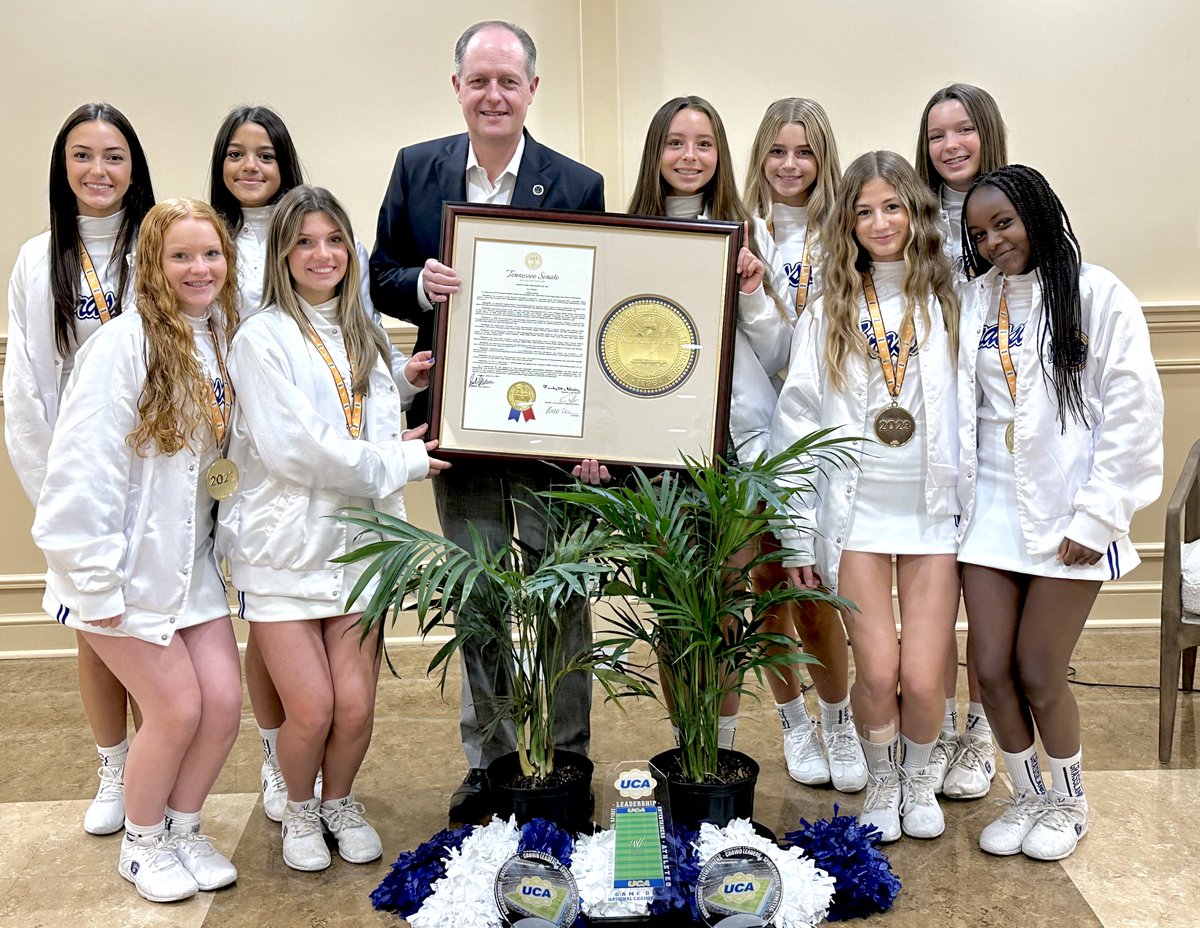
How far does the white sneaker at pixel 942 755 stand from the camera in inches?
125

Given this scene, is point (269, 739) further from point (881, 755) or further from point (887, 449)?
point (887, 449)

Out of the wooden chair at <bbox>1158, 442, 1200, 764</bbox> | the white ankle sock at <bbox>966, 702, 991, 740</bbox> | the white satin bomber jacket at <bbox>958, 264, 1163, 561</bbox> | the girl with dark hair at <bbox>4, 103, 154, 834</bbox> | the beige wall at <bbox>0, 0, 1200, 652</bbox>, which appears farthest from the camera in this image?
the beige wall at <bbox>0, 0, 1200, 652</bbox>

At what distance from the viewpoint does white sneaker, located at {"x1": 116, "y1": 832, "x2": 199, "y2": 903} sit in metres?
2.89

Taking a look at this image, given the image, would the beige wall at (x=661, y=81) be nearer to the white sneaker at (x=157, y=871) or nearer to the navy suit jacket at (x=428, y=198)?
the navy suit jacket at (x=428, y=198)

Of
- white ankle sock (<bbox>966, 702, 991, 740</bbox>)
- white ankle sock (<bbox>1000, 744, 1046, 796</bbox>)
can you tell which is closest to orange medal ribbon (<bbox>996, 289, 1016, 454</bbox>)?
white ankle sock (<bbox>1000, 744, 1046, 796</bbox>)

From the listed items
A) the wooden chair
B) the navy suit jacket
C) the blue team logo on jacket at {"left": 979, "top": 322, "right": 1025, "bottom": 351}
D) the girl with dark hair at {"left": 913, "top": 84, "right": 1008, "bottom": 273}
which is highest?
the girl with dark hair at {"left": 913, "top": 84, "right": 1008, "bottom": 273}

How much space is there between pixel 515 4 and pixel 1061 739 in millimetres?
3479

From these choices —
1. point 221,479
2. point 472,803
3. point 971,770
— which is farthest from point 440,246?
point 971,770

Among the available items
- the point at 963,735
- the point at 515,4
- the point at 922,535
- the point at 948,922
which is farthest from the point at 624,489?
the point at 515,4

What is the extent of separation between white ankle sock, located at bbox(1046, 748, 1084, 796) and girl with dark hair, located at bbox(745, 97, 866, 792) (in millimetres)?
585

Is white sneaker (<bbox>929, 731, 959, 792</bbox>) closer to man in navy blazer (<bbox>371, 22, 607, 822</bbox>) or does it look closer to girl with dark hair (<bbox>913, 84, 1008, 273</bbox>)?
man in navy blazer (<bbox>371, 22, 607, 822</bbox>)

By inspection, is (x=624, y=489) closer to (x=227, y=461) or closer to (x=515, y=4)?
(x=227, y=461)

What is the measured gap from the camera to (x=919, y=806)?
313 centimetres

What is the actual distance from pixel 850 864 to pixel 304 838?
4.56ft
